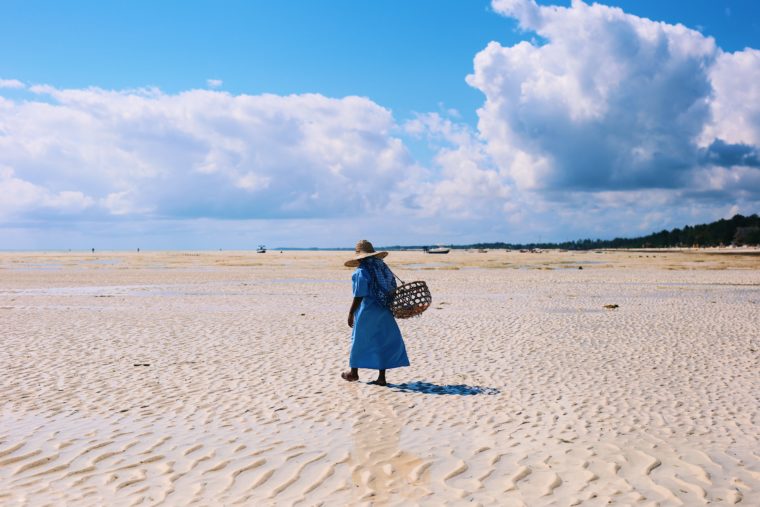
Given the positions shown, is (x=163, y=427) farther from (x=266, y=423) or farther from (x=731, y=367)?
(x=731, y=367)

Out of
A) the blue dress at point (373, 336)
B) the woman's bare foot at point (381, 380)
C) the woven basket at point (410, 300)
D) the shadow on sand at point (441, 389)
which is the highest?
the woven basket at point (410, 300)

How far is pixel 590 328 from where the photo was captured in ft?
52.1

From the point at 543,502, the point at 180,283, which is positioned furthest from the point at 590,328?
the point at 180,283

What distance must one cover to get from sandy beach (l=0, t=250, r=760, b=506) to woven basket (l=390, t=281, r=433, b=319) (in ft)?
4.11

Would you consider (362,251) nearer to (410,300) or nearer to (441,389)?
(410,300)

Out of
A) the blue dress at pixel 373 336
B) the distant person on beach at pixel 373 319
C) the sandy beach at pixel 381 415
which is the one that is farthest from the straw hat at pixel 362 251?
the sandy beach at pixel 381 415

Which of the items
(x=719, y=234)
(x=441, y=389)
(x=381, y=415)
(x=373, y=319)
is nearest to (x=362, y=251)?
(x=373, y=319)

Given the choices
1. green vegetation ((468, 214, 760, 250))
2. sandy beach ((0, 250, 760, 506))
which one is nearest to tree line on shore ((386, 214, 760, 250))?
green vegetation ((468, 214, 760, 250))

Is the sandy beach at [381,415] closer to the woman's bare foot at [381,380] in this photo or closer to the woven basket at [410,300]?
the woman's bare foot at [381,380]

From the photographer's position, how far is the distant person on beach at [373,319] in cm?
900

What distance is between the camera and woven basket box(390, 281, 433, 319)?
885 cm

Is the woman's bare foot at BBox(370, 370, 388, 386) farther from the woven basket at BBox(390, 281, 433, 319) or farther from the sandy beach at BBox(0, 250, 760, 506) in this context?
the woven basket at BBox(390, 281, 433, 319)

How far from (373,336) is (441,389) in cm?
134

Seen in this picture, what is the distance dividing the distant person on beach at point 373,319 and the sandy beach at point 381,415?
525 mm
